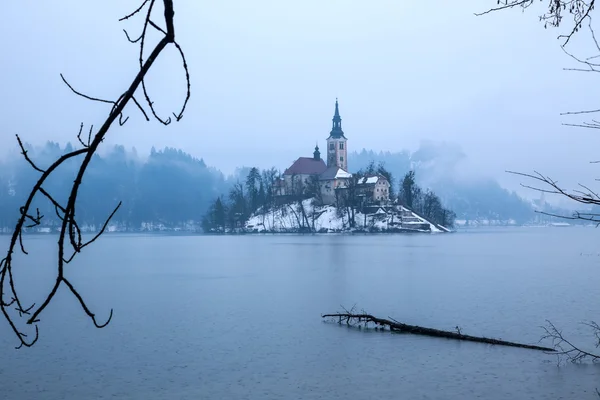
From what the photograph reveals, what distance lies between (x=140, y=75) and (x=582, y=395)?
17711mm

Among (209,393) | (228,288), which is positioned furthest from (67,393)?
(228,288)

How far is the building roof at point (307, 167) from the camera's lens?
171 metres

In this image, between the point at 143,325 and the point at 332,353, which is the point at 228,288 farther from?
the point at 332,353

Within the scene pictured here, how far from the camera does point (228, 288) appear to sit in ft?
147

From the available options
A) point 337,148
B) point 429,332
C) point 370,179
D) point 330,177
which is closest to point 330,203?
point 330,177

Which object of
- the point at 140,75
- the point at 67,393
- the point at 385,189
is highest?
the point at 385,189

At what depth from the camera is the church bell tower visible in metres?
175

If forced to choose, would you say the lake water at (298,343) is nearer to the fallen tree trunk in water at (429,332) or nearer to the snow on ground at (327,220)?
the fallen tree trunk in water at (429,332)

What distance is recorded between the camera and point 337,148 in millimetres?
175375

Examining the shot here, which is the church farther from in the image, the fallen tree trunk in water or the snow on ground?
the fallen tree trunk in water

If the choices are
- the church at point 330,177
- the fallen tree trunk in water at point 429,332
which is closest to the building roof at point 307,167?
the church at point 330,177

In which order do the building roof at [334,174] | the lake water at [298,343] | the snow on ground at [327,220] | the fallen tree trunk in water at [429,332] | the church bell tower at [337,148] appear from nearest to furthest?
the lake water at [298,343], the fallen tree trunk in water at [429,332], the snow on ground at [327,220], the building roof at [334,174], the church bell tower at [337,148]

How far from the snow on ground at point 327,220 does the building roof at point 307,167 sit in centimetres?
1321

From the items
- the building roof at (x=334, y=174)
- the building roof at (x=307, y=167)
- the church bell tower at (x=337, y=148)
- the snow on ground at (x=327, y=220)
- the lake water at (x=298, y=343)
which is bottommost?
the lake water at (x=298, y=343)
